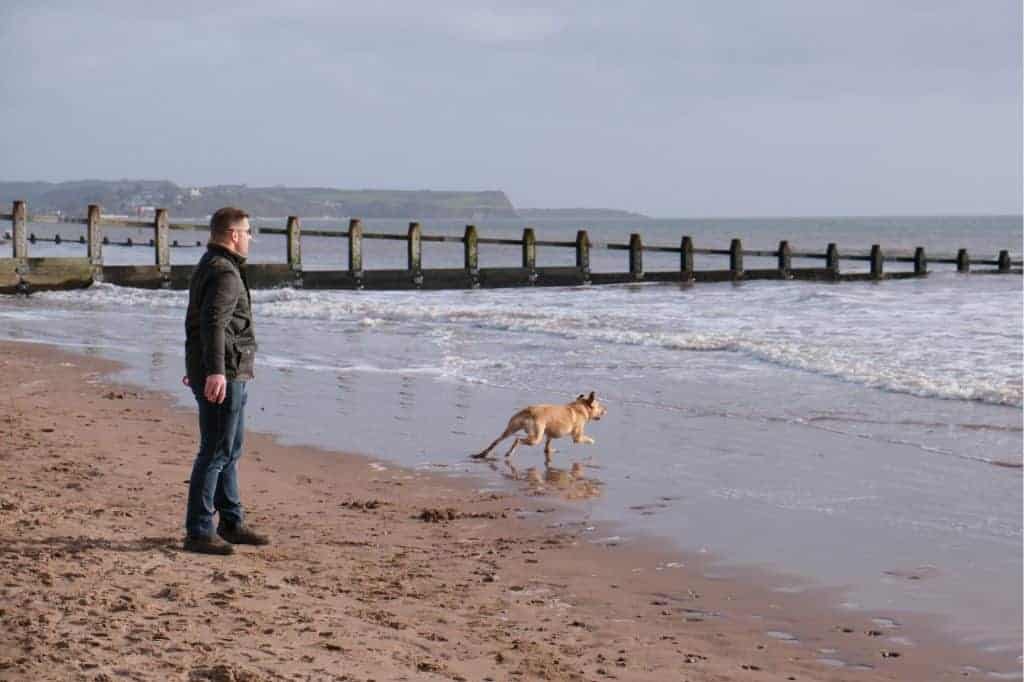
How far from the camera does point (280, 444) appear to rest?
→ 966 centimetres

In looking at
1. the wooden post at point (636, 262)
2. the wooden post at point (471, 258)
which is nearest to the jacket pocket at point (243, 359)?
the wooden post at point (471, 258)

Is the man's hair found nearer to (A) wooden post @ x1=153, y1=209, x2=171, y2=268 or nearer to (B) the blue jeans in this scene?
(B) the blue jeans

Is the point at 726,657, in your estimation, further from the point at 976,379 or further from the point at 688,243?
the point at 688,243

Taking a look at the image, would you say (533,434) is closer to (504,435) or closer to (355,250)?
(504,435)

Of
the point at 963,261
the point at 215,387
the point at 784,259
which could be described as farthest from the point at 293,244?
the point at 215,387

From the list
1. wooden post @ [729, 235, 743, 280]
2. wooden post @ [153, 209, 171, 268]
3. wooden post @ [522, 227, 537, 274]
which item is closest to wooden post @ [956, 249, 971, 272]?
wooden post @ [729, 235, 743, 280]

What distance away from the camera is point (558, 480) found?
862cm

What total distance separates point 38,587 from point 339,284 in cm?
2417

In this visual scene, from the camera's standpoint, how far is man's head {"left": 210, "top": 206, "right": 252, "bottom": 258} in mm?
5973

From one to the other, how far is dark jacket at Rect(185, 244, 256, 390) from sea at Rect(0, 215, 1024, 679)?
83.4 inches

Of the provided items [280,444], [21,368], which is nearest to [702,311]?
[21,368]

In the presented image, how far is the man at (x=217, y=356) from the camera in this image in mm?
5875

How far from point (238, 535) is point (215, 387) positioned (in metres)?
0.85

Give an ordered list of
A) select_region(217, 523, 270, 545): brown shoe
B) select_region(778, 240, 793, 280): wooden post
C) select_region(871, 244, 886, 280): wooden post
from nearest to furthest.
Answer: select_region(217, 523, 270, 545): brown shoe, select_region(778, 240, 793, 280): wooden post, select_region(871, 244, 886, 280): wooden post
